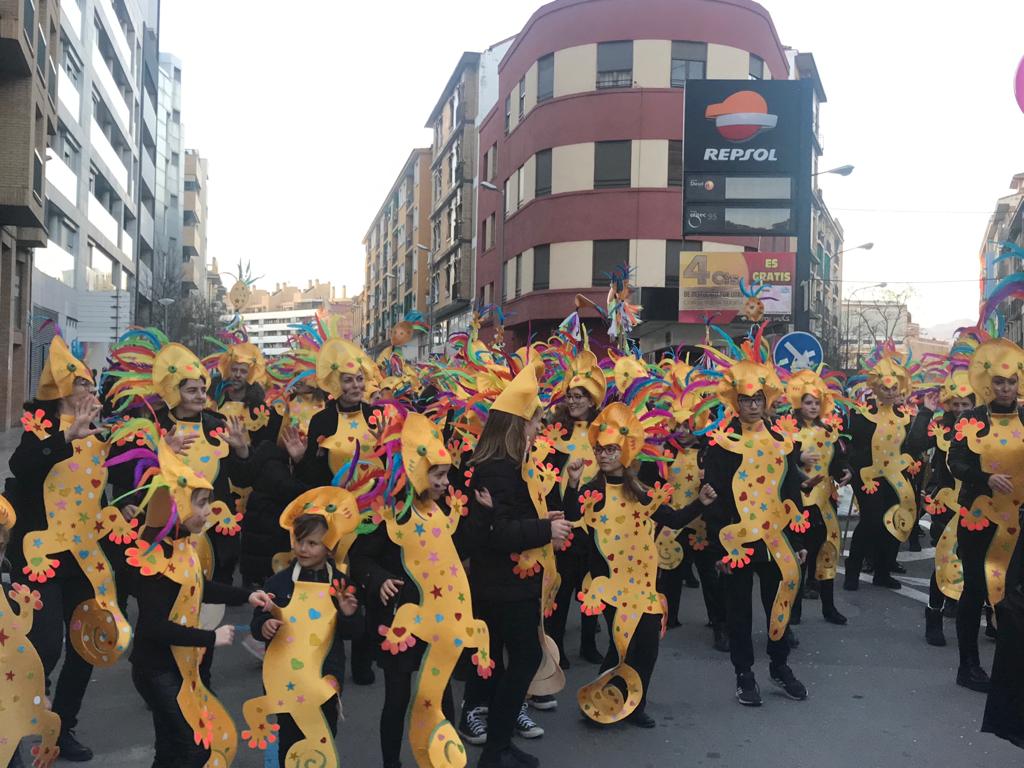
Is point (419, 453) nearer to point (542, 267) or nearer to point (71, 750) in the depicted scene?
point (71, 750)

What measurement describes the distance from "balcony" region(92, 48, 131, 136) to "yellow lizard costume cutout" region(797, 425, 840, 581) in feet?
101

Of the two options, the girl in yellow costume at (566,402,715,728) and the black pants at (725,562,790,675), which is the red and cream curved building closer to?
the black pants at (725,562,790,675)

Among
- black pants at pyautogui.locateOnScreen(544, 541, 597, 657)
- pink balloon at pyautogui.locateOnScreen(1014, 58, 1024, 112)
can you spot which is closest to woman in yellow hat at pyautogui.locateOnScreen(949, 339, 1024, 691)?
pink balloon at pyautogui.locateOnScreen(1014, 58, 1024, 112)

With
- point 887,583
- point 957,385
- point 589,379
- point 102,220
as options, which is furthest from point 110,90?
point 957,385

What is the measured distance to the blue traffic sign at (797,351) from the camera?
10.5 metres

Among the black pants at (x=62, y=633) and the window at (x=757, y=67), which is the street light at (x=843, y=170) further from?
the black pants at (x=62, y=633)

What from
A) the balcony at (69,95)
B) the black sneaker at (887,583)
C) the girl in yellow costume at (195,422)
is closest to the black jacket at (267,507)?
the girl in yellow costume at (195,422)

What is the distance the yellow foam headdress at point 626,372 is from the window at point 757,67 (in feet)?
82.9

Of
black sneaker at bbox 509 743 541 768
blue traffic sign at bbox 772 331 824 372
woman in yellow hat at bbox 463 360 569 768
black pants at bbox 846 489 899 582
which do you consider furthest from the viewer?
blue traffic sign at bbox 772 331 824 372

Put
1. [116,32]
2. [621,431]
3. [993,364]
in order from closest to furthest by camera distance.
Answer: [621,431]
[993,364]
[116,32]

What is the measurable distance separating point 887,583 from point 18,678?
7.30 m

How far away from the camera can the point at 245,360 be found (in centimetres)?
847

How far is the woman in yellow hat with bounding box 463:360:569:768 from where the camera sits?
4.15m

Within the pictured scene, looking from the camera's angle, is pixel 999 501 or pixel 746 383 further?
pixel 746 383
